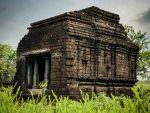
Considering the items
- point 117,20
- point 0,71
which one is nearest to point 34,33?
point 117,20

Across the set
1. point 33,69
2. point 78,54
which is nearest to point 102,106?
point 78,54

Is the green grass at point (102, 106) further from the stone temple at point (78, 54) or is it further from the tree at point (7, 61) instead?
the tree at point (7, 61)

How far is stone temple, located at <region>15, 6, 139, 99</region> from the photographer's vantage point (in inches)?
555

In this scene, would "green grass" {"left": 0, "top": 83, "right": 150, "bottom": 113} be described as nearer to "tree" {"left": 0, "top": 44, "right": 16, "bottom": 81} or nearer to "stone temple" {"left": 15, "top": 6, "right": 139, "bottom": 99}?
"stone temple" {"left": 15, "top": 6, "right": 139, "bottom": 99}

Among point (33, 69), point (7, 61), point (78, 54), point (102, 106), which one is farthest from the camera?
point (7, 61)

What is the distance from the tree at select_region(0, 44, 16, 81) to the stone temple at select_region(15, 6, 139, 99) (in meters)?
A: 30.9

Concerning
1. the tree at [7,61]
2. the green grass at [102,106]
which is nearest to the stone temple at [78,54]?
the green grass at [102,106]

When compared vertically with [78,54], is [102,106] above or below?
below

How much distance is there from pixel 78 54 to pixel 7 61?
124 ft

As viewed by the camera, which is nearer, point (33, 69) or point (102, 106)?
point (102, 106)

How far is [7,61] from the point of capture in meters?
50.3

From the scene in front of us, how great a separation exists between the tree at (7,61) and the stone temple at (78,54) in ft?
101

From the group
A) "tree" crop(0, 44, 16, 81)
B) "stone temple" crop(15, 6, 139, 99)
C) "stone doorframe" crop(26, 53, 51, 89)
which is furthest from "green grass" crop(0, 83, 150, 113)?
"tree" crop(0, 44, 16, 81)

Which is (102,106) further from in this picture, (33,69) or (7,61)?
(7,61)
